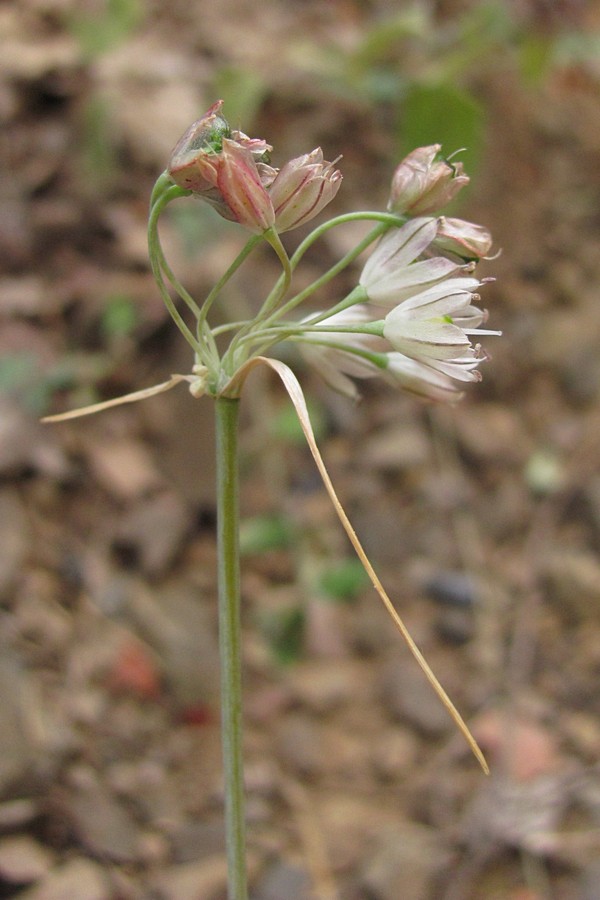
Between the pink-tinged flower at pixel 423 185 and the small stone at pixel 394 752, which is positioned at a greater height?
the pink-tinged flower at pixel 423 185

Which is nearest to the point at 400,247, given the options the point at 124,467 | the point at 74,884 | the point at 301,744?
the point at 74,884

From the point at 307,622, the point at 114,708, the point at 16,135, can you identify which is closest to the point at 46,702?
the point at 114,708

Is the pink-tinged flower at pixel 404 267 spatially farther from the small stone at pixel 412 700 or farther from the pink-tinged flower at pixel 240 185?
the small stone at pixel 412 700

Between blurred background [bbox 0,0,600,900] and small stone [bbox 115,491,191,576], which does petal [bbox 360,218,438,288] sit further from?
small stone [bbox 115,491,191,576]

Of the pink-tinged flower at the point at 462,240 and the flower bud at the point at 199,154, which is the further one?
the pink-tinged flower at the point at 462,240

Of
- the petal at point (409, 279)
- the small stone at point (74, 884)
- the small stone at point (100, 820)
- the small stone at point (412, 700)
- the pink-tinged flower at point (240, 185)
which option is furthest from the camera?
the small stone at point (412, 700)

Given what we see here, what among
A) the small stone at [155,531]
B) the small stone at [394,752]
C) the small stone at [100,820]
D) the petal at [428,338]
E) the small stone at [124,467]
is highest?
the petal at [428,338]

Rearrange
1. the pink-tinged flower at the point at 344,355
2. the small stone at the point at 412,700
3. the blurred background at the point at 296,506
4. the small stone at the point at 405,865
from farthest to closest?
1. the small stone at the point at 412,700
2. the blurred background at the point at 296,506
3. the small stone at the point at 405,865
4. the pink-tinged flower at the point at 344,355

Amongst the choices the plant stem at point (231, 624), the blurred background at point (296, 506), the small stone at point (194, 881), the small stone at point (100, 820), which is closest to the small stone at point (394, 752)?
the blurred background at point (296, 506)

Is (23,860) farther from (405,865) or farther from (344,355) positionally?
(344,355)
